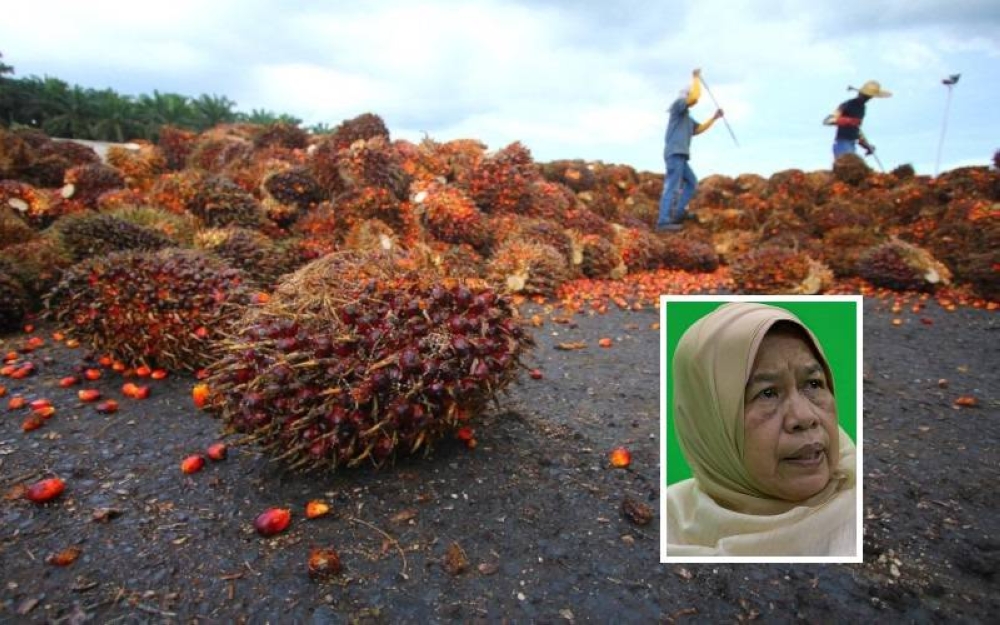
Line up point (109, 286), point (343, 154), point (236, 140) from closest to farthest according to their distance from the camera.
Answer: point (109, 286) < point (343, 154) < point (236, 140)

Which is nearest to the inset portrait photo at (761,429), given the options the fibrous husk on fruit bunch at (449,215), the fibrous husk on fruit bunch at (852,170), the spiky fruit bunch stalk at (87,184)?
the fibrous husk on fruit bunch at (449,215)

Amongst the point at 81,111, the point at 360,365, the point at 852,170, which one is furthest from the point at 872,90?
the point at 81,111

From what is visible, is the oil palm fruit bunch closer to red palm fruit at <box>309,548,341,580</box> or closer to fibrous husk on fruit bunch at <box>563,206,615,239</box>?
fibrous husk on fruit bunch at <box>563,206,615,239</box>

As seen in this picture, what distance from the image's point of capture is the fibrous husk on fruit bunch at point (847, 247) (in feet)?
24.8

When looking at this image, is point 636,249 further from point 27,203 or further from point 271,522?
point 27,203

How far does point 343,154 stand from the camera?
7.37 metres

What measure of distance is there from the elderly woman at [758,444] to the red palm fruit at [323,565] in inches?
43.4

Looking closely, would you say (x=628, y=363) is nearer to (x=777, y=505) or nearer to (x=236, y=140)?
(x=777, y=505)

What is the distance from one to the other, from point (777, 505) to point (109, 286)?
3844 millimetres

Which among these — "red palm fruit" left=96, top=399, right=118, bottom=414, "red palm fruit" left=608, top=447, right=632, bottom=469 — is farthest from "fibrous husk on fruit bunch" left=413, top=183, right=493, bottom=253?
"red palm fruit" left=608, top=447, right=632, bottom=469

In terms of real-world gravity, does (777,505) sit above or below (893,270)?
below

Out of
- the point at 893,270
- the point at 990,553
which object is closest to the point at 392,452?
the point at 990,553

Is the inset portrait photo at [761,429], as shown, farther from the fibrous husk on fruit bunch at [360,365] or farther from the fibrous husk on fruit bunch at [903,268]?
the fibrous husk on fruit bunch at [903,268]

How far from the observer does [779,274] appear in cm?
666
